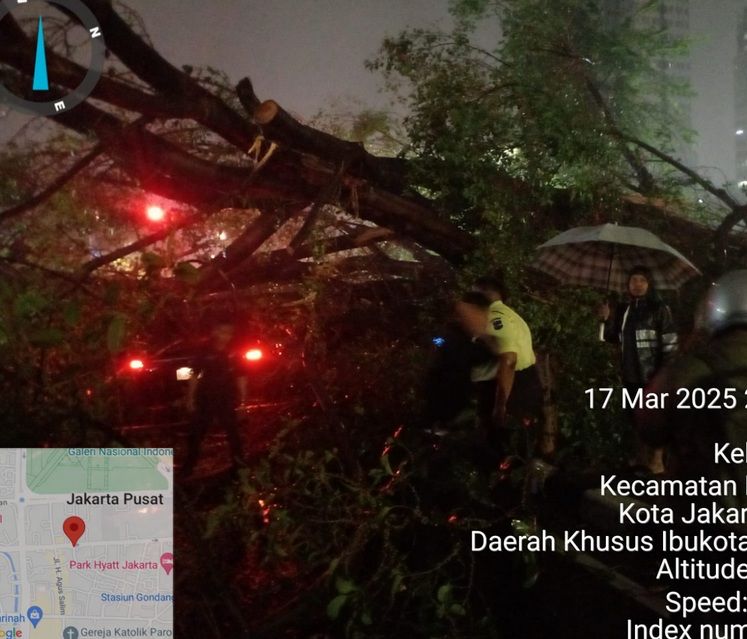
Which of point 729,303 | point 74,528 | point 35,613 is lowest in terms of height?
point 35,613

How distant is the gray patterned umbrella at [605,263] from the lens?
4.60 metres

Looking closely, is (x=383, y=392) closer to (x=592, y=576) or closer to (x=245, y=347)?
(x=245, y=347)

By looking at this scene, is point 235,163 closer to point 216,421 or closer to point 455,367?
point 216,421

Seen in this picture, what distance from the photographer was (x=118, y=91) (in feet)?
13.4

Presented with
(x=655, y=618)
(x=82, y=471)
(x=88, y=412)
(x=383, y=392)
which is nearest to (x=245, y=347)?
(x=383, y=392)

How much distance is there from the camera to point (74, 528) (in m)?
2.16

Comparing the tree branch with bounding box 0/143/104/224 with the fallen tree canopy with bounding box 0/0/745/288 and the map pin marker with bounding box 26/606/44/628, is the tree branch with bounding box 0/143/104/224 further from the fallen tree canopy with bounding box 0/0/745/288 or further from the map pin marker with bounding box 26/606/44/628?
the map pin marker with bounding box 26/606/44/628

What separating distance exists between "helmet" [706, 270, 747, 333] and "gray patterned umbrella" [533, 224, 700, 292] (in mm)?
2268

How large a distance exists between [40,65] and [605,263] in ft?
12.5

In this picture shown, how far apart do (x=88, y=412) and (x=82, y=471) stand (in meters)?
0.49

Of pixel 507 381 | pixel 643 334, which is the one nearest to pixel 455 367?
pixel 507 381
